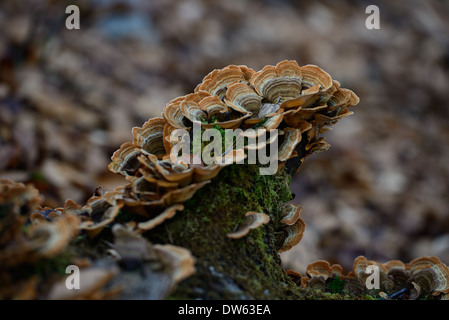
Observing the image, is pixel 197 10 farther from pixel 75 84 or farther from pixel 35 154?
pixel 35 154

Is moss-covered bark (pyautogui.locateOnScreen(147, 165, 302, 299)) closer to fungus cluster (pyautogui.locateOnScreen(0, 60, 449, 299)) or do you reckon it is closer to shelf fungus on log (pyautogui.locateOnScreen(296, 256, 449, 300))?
fungus cluster (pyautogui.locateOnScreen(0, 60, 449, 299))

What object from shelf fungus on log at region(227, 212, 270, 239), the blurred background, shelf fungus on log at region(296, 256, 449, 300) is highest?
the blurred background

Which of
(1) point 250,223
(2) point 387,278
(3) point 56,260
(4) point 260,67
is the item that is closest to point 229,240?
(1) point 250,223

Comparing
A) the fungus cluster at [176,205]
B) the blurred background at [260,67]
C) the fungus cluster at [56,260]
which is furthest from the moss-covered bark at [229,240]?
the blurred background at [260,67]

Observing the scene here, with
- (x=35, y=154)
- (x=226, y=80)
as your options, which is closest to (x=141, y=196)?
(x=226, y=80)

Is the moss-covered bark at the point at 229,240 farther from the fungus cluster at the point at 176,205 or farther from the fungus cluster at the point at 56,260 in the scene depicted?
the fungus cluster at the point at 56,260

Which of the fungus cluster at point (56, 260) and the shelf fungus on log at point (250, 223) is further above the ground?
the shelf fungus on log at point (250, 223)

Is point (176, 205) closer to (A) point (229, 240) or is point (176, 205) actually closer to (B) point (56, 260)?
(A) point (229, 240)

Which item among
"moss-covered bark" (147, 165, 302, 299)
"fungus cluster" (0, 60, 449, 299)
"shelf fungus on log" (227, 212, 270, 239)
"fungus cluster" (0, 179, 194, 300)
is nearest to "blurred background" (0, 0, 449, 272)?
"fungus cluster" (0, 60, 449, 299)
